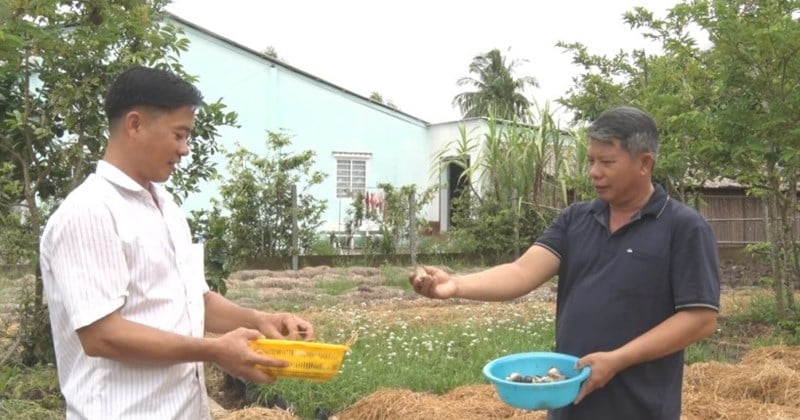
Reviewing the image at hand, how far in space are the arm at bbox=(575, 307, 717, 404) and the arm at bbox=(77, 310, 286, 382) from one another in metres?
0.95

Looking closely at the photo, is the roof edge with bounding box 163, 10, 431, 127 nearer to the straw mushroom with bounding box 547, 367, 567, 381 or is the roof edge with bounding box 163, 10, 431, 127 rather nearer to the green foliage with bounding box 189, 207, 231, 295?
the green foliage with bounding box 189, 207, 231, 295

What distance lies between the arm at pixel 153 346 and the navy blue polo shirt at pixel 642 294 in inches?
41.3

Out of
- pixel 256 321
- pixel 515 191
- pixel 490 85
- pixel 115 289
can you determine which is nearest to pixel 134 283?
pixel 115 289

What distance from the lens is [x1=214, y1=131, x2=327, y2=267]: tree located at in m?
13.3

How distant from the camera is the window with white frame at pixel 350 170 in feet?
64.3

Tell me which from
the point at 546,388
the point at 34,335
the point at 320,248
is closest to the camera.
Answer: the point at 546,388

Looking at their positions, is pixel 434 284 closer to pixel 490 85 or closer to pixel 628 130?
pixel 628 130

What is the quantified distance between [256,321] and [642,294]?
113 centimetres

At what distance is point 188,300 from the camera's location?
1961mm

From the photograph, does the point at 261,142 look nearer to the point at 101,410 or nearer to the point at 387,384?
the point at 387,384

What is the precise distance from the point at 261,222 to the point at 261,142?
517 cm

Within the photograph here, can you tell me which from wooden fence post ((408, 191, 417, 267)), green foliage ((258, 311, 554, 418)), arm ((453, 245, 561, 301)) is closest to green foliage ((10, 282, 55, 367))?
green foliage ((258, 311, 554, 418))

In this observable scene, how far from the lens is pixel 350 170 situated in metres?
19.8

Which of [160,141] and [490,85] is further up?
[490,85]
